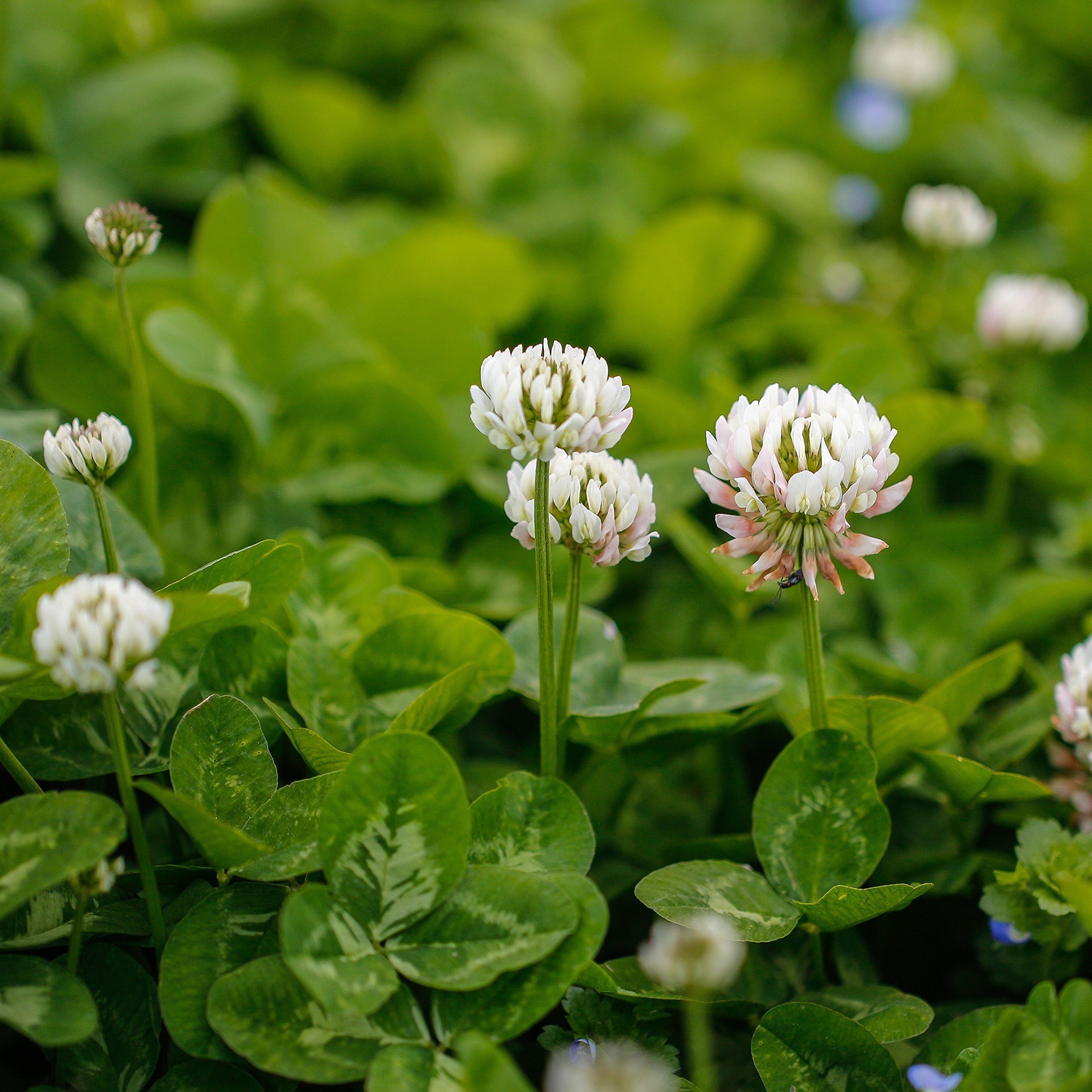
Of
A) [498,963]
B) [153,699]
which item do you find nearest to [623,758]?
[498,963]

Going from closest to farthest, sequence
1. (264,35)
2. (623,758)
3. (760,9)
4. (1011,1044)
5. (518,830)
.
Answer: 1. (1011,1044)
2. (518,830)
3. (623,758)
4. (264,35)
5. (760,9)

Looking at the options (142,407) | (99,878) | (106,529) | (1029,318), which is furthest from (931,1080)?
(1029,318)

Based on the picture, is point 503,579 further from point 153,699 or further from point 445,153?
point 445,153

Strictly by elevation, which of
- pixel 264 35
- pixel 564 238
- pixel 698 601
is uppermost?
pixel 264 35

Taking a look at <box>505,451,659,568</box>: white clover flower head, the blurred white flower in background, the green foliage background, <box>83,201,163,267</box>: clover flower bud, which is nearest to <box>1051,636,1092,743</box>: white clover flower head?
the green foliage background

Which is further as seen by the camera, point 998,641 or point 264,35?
point 264,35

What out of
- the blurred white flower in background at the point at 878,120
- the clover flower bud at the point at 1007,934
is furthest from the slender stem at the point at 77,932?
the blurred white flower in background at the point at 878,120

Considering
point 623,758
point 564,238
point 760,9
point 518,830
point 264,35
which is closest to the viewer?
point 518,830
